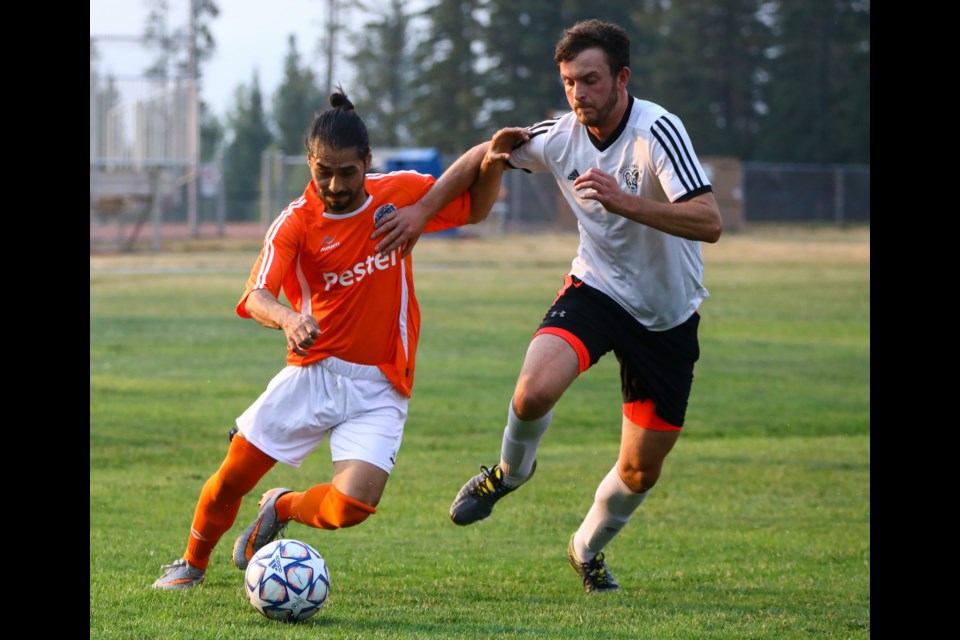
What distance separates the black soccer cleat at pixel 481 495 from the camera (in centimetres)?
651

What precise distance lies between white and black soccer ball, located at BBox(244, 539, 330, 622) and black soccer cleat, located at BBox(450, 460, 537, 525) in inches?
47.5

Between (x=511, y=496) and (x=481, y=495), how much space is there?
2.86 m

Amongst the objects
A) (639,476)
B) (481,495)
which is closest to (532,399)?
(481,495)

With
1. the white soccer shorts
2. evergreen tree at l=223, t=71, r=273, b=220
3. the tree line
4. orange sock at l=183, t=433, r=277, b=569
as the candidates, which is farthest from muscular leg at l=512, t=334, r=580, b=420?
evergreen tree at l=223, t=71, r=273, b=220

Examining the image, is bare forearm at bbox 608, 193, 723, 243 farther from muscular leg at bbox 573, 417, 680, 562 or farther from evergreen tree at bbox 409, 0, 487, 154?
evergreen tree at bbox 409, 0, 487, 154

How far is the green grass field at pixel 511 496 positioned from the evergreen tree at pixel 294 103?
52.5 metres

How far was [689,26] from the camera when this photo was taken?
2525 inches

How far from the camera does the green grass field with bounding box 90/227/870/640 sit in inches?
227

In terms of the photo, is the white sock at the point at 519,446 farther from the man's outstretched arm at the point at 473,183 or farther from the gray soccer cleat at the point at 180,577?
the gray soccer cleat at the point at 180,577

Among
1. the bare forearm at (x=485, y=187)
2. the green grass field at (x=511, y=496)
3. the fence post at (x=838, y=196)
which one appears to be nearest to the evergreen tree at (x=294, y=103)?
the fence post at (x=838, y=196)
